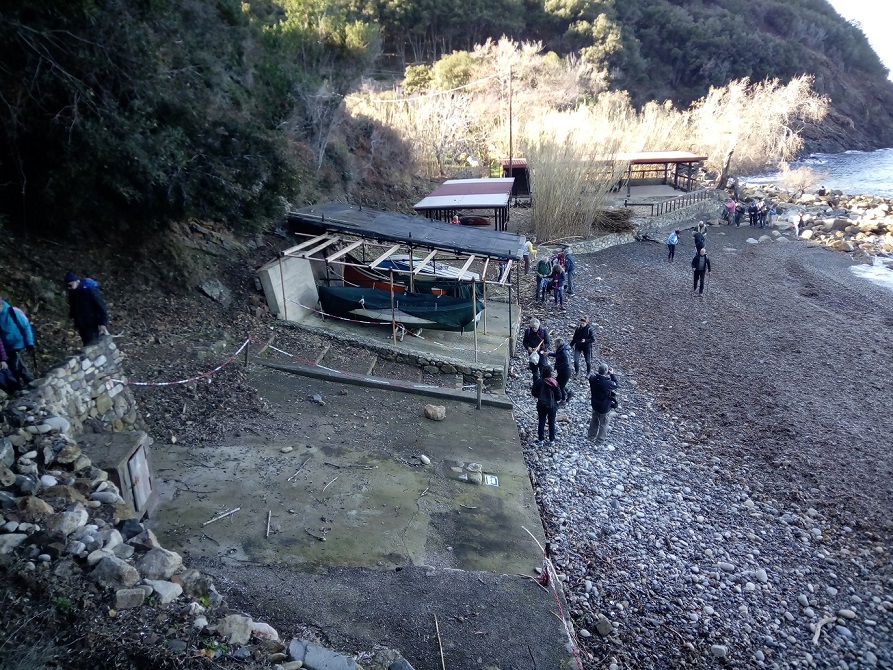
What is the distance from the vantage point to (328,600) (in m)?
4.89

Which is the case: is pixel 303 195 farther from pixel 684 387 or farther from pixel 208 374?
pixel 684 387

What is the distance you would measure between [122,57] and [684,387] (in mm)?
10712

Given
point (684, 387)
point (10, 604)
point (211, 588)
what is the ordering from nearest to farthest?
point (10, 604) < point (211, 588) < point (684, 387)

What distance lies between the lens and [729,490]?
826 cm

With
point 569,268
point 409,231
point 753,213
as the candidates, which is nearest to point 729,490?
point 409,231

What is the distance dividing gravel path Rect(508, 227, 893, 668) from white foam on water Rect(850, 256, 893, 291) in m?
4.57

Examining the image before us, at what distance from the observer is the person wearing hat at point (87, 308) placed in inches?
274

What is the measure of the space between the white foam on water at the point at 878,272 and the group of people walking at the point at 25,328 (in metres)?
20.6

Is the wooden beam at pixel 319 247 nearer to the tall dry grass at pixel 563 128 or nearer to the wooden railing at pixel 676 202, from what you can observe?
the tall dry grass at pixel 563 128

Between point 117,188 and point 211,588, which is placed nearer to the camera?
point 211,588

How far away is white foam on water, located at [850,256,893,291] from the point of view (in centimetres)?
1917

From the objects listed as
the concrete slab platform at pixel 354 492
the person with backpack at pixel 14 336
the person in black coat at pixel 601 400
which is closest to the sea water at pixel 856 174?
the person in black coat at pixel 601 400

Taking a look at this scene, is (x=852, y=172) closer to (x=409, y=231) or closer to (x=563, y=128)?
(x=563, y=128)

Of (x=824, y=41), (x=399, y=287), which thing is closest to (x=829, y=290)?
(x=399, y=287)
